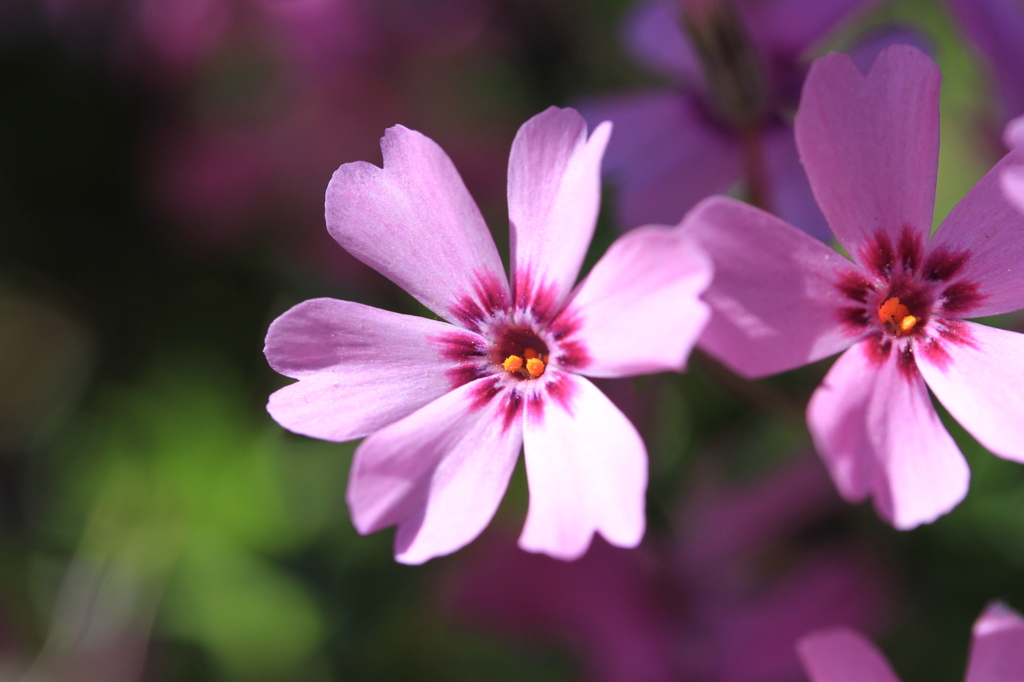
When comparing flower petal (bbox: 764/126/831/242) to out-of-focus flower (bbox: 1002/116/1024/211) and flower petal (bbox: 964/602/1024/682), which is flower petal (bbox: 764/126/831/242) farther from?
flower petal (bbox: 964/602/1024/682)

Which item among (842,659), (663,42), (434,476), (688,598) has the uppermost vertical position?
(663,42)

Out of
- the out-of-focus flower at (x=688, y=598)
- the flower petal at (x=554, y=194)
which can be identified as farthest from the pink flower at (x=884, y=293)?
the out-of-focus flower at (x=688, y=598)

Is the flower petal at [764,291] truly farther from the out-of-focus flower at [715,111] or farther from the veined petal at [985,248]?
the out-of-focus flower at [715,111]

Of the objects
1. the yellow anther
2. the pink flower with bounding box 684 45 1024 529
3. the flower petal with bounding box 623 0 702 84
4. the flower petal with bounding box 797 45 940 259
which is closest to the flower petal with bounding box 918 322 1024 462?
the pink flower with bounding box 684 45 1024 529

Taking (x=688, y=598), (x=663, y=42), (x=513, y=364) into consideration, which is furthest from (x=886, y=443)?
(x=688, y=598)

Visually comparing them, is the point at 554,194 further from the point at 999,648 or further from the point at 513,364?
the point at 999,648

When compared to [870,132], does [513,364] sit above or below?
below

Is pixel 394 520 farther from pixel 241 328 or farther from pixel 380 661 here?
pixel 241 328
